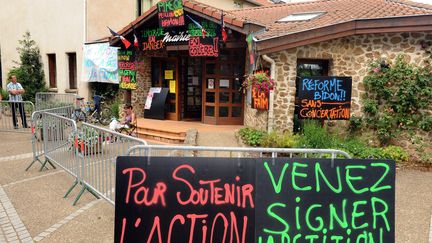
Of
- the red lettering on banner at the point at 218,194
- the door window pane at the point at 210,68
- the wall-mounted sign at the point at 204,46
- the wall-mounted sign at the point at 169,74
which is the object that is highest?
the wall-mounted sign at the point at 204,46

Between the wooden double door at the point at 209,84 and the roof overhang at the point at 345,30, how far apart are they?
2932 millimetres

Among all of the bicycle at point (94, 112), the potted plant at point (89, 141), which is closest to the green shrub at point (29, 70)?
the bicycle at point (94, 112)

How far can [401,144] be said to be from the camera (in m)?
8.12

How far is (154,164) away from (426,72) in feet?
24.8

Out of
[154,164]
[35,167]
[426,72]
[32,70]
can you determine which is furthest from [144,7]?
[154,164]

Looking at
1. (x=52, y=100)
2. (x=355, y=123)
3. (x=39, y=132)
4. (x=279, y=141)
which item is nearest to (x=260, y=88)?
(x=279, y=141)

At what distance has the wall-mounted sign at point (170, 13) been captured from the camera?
10188 mm

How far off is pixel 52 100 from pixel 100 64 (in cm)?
344

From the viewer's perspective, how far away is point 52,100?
15375 millimetres

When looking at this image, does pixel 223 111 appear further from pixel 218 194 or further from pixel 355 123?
pixel 218 194

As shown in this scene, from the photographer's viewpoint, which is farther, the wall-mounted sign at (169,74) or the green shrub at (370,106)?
the wall-mounted sign at (169,74)

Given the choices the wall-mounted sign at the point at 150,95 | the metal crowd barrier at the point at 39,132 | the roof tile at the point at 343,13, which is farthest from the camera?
the wall-mounted sign at the point at 150,95

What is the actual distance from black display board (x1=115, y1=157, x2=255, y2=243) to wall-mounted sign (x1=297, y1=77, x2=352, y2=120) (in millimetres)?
5220

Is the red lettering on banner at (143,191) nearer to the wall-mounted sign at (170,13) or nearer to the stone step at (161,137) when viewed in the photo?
the stone step at (161,137)
